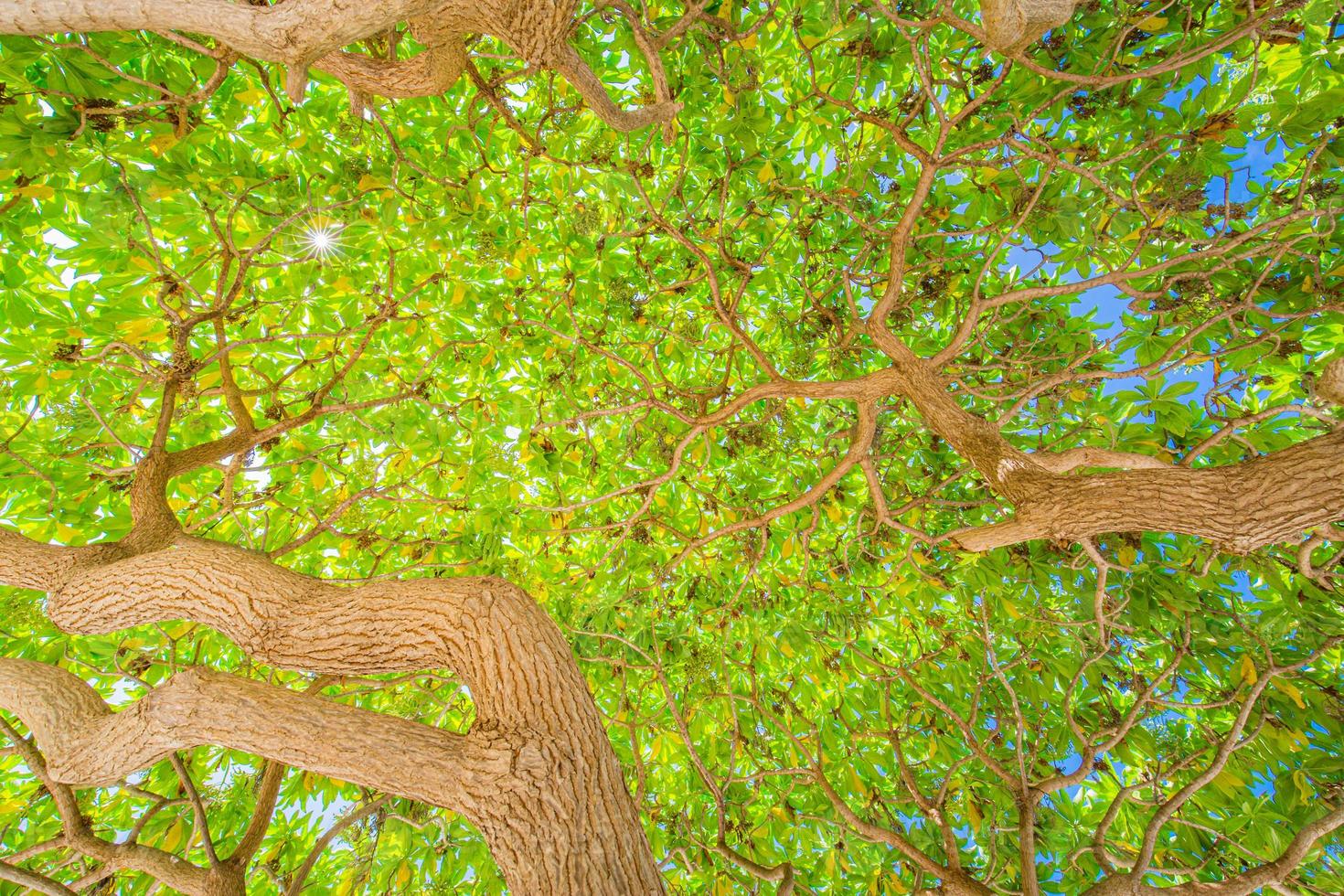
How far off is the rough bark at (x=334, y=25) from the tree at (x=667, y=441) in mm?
15

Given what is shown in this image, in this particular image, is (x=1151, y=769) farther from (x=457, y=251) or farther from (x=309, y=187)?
(x=309, y=187)

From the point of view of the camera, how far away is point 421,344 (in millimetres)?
3703

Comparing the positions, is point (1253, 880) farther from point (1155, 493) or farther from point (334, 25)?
point (334, 25)

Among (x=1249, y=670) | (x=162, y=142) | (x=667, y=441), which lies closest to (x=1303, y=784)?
(x=1249, y=670)

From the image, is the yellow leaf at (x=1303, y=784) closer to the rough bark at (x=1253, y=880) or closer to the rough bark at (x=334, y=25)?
the rough bark at (x=1253, y=880)

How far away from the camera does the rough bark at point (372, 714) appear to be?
158 centimetres

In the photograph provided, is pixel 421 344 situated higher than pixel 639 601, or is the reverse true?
pixel 421 344

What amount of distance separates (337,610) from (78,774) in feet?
3.50

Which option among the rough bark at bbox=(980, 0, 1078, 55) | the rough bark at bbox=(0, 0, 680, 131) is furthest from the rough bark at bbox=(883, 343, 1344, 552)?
the rough bark at bbox=(0, 0, 680, 131)

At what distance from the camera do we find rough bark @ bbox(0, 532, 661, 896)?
158cm

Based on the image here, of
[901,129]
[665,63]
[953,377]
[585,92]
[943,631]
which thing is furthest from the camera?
[943,631]

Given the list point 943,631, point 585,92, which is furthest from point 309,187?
point 943,631

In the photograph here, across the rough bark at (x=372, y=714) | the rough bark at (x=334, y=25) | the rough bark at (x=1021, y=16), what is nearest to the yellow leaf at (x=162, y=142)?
the rough bark at (x=334, y=25)

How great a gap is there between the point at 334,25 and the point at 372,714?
2171 mm
